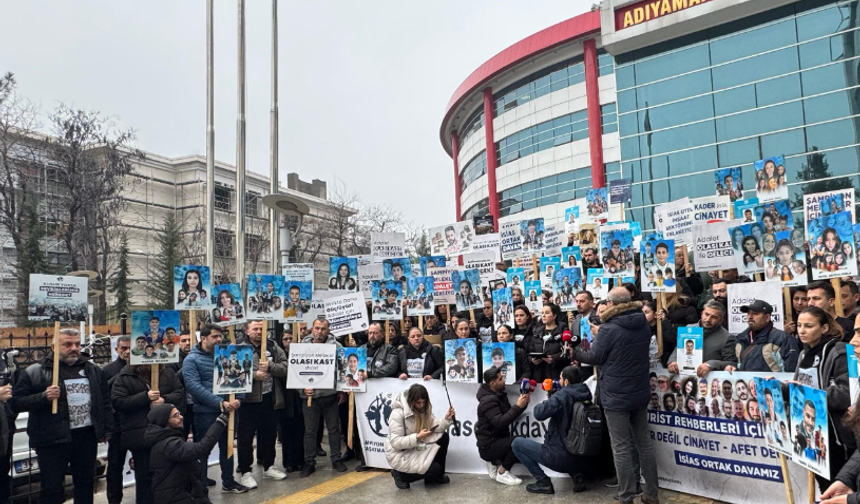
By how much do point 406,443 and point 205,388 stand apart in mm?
2412

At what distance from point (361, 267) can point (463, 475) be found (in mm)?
4415

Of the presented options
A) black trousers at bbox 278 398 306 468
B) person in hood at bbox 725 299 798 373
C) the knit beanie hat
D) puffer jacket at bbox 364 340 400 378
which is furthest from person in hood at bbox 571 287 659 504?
black trousers at bbox 278 398 306 468

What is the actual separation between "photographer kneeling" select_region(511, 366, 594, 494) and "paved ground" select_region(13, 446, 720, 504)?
161 millimetres

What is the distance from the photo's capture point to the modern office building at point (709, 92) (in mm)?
22125

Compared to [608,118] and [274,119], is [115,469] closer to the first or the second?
[274,119]

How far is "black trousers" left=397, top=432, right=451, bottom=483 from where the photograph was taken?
7.27m

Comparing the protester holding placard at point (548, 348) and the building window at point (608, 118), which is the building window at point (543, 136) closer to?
the building window at point (608, 118)

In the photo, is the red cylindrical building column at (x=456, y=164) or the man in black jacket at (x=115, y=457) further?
the red cylindrical building column at (x=456, y=164)

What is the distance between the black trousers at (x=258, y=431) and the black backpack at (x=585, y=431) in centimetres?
376

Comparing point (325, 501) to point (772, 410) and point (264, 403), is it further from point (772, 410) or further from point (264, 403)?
point (772, 410)

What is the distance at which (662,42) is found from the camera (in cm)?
2627

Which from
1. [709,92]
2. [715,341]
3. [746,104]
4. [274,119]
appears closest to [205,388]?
[715,341]

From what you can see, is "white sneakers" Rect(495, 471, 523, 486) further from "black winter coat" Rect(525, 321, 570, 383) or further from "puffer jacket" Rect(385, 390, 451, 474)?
"black winter coat" Rect(525, 321, 570, 383)

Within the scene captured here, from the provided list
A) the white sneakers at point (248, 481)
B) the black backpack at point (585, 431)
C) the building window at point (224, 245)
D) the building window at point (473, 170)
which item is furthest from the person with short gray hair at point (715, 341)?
the building window at point (473, 170)
